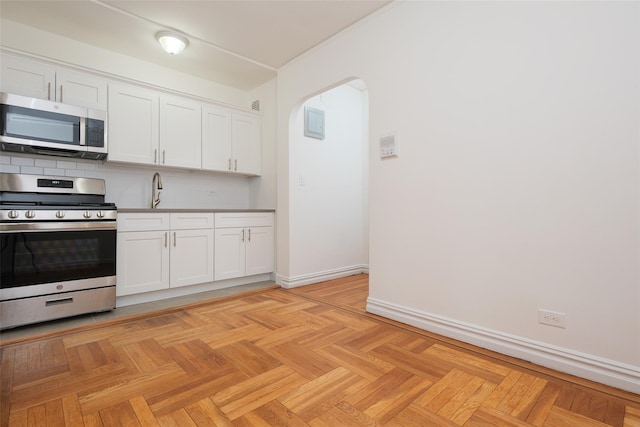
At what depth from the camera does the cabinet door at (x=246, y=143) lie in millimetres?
3840

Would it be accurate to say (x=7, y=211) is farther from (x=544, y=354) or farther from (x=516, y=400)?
(x=544, y=354)

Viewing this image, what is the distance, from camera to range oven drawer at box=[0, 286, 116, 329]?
224 centimetres

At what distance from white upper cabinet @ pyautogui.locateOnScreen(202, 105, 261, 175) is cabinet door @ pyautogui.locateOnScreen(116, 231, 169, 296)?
105 cm

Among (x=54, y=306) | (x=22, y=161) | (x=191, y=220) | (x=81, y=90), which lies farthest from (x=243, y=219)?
(x=22, y=161)

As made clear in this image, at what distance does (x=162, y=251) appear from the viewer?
2994 millimetres

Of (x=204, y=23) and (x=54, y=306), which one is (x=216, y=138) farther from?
(x=54, y=306)

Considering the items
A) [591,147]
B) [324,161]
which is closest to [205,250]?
[324,161]

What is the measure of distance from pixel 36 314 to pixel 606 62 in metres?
3.88

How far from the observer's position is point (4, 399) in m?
1.45

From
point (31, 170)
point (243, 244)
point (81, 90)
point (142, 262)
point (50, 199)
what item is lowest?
point (142, 262)

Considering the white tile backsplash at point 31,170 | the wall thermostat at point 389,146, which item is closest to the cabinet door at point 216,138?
the white tile backsplash at point 31,170

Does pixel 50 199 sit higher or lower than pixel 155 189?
lower

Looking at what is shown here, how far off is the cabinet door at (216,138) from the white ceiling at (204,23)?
0.54 meters

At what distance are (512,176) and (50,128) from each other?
3.46 m
